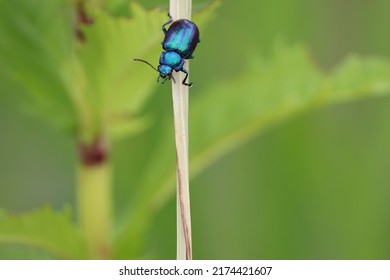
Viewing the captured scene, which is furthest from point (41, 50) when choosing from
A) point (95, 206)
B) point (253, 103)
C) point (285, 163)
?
point (285, 163)

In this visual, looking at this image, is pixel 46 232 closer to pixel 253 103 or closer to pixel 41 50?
pixel 41 50

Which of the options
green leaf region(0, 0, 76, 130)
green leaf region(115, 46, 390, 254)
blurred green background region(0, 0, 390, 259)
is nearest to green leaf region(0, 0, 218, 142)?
green leaf region(0, 0, 76, 130)

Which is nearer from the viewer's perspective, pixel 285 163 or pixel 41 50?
pixel 41 50

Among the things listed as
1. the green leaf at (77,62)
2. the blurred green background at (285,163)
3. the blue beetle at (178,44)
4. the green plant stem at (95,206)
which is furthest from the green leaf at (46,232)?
the blurred green background at (285,163)

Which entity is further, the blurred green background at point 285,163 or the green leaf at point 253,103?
the blurred green background at point 285,163

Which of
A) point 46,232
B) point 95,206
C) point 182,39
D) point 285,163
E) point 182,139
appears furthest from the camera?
point 285,163

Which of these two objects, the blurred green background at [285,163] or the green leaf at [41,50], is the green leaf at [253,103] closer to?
the green leaf at [41,50]

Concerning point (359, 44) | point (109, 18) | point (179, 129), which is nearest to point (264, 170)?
point (359, 44)
